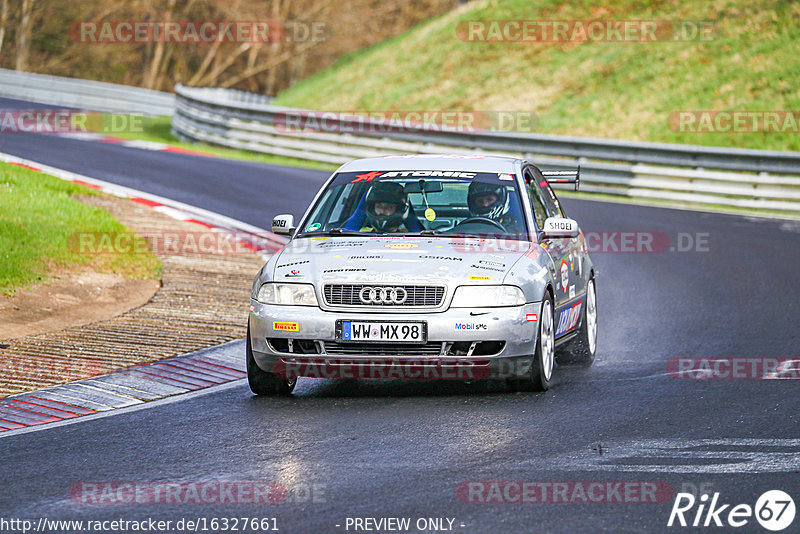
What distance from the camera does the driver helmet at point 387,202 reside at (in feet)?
29.3

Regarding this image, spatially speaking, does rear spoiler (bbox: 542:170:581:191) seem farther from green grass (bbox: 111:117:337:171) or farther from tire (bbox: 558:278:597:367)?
green grass (bbox: 111:117:337:171)

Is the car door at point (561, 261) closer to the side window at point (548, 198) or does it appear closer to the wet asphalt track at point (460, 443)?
the side window at point (548, 198)

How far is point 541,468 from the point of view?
247 inches

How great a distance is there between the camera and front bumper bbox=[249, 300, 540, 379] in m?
7.83

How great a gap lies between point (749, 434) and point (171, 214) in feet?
36.9

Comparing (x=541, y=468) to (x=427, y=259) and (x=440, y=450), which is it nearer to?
(x=440, y=450)

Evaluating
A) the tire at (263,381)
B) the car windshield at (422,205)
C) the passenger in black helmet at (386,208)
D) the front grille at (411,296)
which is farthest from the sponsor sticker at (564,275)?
the tire at (263,381)

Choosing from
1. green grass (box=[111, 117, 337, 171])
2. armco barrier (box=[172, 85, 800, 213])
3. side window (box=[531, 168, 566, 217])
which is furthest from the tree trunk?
side window (box=[531, 168, 566, 217])

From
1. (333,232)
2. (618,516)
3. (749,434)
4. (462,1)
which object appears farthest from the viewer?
(462,1)

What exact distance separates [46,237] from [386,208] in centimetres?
571

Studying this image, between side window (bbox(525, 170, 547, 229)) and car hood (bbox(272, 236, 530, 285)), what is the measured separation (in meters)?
0.57

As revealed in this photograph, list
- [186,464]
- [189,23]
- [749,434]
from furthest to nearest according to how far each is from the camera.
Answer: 1. [189,23]
2. [749,434]
3. [186,464]

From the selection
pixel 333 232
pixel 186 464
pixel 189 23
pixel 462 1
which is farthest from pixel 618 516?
pixel 189 23

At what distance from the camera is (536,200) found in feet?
31.3
